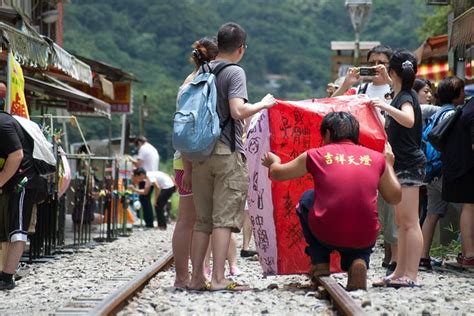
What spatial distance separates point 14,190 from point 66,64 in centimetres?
718

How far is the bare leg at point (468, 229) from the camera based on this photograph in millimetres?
11641

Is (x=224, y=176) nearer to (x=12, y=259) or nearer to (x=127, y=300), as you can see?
(x=127, y=300)

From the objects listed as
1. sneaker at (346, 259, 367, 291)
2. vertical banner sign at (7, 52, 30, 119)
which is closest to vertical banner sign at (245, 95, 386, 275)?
sneaker at (346, 259, 367, 291)

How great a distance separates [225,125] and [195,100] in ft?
1.08

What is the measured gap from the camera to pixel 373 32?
95.0m

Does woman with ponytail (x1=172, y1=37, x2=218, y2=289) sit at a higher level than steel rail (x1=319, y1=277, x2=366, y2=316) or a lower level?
higher

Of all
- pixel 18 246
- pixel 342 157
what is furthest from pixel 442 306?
pixel 18 246

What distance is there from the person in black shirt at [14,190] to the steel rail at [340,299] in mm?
2979

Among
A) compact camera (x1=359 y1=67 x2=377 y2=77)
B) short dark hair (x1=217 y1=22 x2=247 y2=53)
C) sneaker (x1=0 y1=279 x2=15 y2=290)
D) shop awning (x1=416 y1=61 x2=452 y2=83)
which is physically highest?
shop awning (x1=416 y1=61 x2=452 y2=83)

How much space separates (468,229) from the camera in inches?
459

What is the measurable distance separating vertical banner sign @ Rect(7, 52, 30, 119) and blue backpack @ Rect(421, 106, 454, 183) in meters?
4.19

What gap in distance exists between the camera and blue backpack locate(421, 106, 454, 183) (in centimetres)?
1223

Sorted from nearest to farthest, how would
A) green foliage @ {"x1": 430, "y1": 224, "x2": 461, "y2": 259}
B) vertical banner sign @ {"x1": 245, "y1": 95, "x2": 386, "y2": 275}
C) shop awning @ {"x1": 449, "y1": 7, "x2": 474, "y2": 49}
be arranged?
vertical banner sign @ {"x1": 245, "y1": 95, "x2": 386, "y2": 275}
shop awning @ {"x1": 449, "y1": 7, "x2": 474, "y2": 49}
green foliage @ {"x1": 430, "y1": 224, "x2": 461, "y2": 259}

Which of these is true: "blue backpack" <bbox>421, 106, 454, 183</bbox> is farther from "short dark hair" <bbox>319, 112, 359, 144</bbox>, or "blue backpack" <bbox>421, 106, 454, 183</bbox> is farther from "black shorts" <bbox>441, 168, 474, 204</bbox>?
"short dark hair" <bbox>319, 112, 359, 144</bbox>
